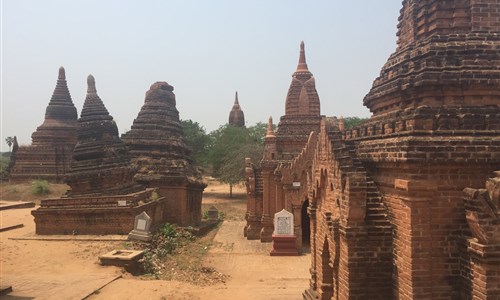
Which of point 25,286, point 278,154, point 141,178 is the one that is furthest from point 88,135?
point 25,286

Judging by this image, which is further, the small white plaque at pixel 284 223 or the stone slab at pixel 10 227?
the stone slab at pixel 10 227

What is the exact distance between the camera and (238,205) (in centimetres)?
3750

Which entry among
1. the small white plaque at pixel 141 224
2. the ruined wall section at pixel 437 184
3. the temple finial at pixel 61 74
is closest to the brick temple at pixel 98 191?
the small white plaque at pixel 141 224

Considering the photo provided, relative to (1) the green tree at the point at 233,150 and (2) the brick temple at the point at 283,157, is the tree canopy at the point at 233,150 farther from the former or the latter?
(2) the brick temple at the point at 283,157

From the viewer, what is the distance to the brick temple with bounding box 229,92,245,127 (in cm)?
6241

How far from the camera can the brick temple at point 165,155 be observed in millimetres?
22344

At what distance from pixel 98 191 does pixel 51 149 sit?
17782 millimetres

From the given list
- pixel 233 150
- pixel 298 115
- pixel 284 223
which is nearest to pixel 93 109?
pixel 298 115

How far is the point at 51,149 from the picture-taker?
34844mm

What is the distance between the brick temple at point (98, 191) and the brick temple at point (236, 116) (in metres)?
39.5

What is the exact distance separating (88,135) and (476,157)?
1936 cm

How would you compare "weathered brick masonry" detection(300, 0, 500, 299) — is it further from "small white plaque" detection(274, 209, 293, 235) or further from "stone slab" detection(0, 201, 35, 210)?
"stone slab" detection(0, 201, 35, 210)

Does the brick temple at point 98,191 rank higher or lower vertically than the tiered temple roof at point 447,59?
lower

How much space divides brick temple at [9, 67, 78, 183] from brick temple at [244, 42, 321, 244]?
64.4 ft
